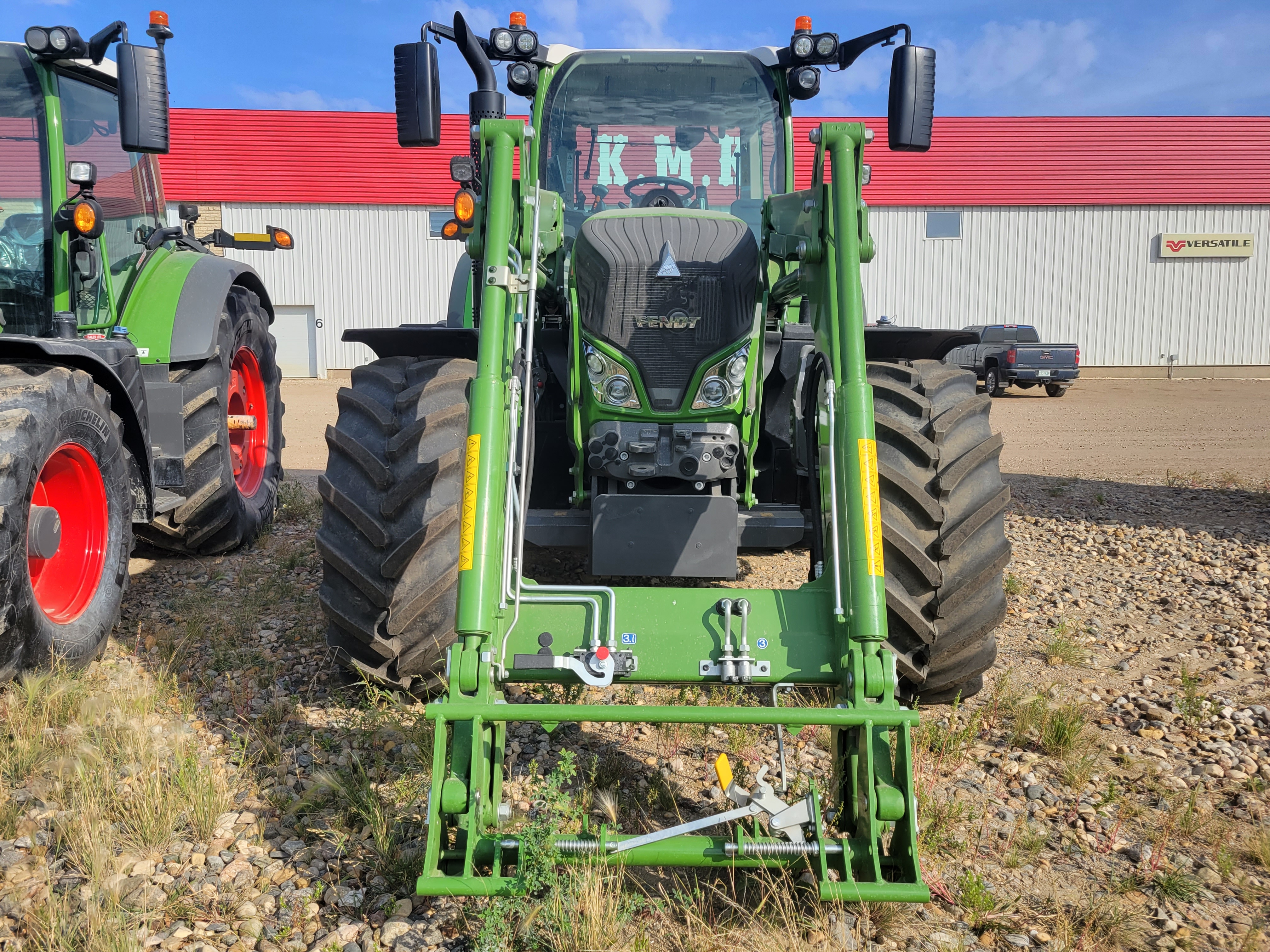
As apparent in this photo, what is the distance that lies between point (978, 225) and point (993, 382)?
5237mm

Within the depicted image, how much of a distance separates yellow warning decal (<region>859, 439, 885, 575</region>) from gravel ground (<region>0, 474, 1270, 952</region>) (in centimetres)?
82

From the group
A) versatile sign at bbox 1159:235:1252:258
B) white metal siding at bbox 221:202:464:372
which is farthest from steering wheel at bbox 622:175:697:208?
versatile sign at bbox 1159:235:1252:258

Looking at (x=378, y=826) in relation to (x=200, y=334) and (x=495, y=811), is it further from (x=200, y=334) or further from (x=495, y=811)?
(x=200, y=334)

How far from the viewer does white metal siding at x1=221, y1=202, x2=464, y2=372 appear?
22594 mm

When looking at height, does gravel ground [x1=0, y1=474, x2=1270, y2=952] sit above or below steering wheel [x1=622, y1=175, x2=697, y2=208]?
below

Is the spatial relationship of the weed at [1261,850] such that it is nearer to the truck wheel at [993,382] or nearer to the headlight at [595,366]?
the headlight at [595,366]

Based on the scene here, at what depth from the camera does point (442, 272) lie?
75.3 feet

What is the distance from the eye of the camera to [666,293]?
3738 mm

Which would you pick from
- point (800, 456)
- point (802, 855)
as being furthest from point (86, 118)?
point (802, 855)

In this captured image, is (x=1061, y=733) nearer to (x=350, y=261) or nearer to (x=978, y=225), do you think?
(x=350, y=261)

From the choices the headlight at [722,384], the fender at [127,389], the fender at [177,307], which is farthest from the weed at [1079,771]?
the fender at [177,307]

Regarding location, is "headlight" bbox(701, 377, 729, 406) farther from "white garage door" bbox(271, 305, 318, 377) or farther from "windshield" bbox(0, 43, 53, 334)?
"white garage door" bbox(271, 305, 318, 377)

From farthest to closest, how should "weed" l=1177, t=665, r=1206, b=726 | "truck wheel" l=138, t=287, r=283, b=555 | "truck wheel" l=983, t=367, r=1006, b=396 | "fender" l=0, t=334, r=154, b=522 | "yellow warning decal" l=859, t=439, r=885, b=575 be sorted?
"truck wheel" l=983, t=367, r=1006, b=396, "truck wheel" l=138, t=287, r=283, b=555, "fender" l=0, t=334, r=154, b=522, "weed" l=1177, t=665, r=1206, b=726, "yellow warning decal" l=859, t=439, r=885, b=575

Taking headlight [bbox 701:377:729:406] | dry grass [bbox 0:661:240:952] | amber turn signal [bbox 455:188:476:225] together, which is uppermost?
amber turn signal [bbox 455:188:476:225]
